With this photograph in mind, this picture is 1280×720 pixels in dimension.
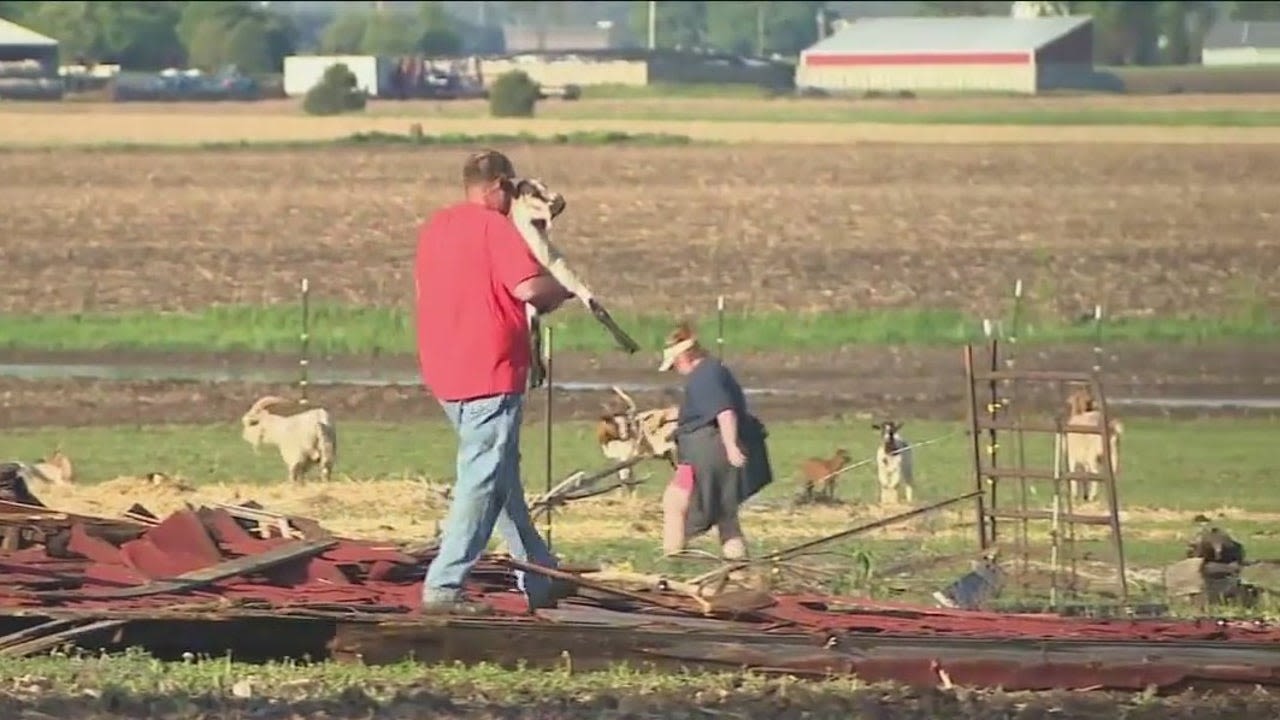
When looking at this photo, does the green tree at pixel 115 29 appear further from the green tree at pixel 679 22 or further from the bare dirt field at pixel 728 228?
the green tree at pixel 679 22

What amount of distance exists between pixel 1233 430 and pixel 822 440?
11.4ft

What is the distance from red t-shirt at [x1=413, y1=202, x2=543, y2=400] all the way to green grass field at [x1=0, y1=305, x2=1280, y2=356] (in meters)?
17.3

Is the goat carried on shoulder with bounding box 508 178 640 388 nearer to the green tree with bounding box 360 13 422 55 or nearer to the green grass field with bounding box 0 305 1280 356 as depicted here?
the green grass field with bounding box 0 305 1280 356

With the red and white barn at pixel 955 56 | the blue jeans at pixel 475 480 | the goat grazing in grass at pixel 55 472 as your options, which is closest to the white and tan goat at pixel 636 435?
the goat grazing in grass at pixel 55 472

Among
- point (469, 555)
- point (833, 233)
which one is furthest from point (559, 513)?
point (833, 233)

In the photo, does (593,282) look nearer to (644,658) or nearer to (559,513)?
(559,513)

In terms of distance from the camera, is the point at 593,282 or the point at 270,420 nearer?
the point at 270,420

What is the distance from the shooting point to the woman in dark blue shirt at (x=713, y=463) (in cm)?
1401

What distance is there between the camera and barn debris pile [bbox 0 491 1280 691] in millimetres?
9812

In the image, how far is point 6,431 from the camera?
22.5 m

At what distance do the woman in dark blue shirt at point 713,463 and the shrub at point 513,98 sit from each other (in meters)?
52.7

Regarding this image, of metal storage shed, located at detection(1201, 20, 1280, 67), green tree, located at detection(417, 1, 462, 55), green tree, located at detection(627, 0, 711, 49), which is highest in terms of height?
metal storage shed, located at detection(1201, 20, 1280, 67)

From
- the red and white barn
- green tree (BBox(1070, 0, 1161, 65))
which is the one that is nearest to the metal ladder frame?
green tree (BBox(1070, 0, 1161, 65))

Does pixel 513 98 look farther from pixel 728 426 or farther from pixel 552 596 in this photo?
pixel 552 596
